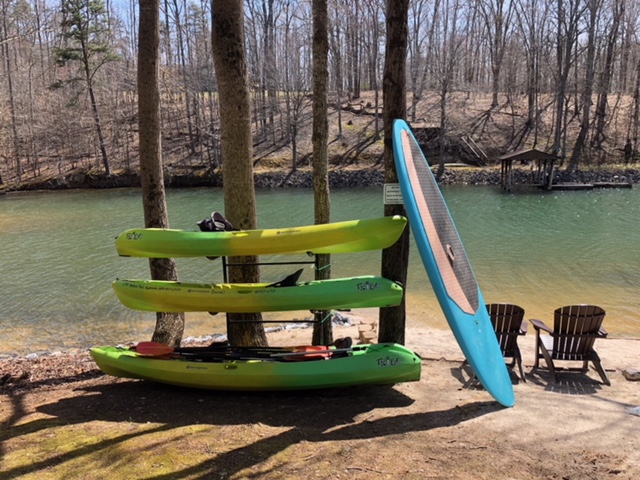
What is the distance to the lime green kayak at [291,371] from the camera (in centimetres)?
392

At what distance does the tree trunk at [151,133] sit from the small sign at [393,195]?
2600 millimetres

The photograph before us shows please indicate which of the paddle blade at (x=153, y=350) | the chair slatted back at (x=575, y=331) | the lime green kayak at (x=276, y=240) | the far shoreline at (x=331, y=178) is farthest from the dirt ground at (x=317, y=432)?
the far shoreline at (x=331, y=178)

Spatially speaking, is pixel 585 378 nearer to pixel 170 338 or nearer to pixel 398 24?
pixel 398 24

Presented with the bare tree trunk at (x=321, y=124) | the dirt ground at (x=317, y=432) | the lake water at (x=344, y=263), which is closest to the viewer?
the dirt ground at (x=317, y=432)

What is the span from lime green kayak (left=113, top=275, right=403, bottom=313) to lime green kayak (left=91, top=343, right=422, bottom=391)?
43 centimetres

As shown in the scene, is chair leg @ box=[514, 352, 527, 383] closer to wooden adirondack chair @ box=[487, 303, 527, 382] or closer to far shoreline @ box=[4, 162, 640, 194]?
wooden adirondack chair @ box=[487, 303, 527, 382]

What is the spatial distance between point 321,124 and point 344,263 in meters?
6.85

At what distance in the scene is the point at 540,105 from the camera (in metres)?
40.5

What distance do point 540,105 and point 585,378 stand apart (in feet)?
133

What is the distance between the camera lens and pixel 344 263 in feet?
40.8

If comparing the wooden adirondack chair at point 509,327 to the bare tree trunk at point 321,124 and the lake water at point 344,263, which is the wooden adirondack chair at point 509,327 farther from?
the lake water at point 344,263

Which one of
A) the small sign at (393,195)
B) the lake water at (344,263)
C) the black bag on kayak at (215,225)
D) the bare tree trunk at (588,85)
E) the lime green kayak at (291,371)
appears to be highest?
the bare tree trunk at (588,85)

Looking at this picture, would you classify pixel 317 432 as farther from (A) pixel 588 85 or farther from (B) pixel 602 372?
(A) pixel 588 85

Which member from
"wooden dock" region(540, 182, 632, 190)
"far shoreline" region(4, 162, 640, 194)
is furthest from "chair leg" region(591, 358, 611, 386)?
"far shoreline" region(4, 162, 640, 194)
